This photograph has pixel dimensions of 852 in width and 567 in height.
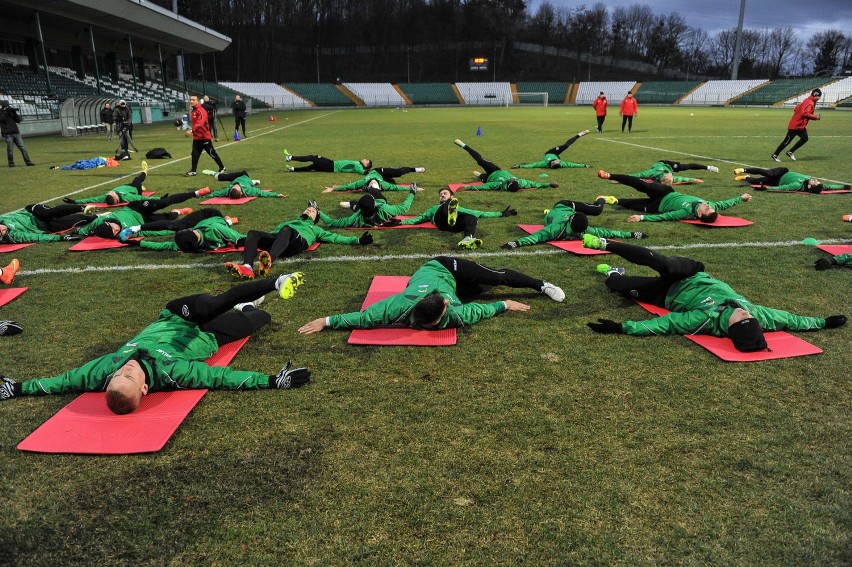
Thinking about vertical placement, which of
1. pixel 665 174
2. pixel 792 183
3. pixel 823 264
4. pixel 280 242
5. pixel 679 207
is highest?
pixel 665 174

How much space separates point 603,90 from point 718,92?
1634 centimetres

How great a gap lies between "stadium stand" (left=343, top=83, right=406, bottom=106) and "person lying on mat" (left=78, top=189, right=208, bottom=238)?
69633 mm

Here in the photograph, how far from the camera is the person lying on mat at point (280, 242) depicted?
6.98 m

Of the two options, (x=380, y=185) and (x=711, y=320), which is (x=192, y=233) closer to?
(x=380, y=185)

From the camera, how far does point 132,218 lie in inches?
366

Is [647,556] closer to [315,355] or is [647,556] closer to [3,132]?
[315,355]

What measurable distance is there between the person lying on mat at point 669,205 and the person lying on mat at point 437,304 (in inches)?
178

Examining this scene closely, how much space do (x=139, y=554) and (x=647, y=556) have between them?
110 inches

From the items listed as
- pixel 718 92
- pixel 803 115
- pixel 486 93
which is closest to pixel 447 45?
pixel 486 93

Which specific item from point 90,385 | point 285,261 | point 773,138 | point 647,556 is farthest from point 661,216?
point 773,138

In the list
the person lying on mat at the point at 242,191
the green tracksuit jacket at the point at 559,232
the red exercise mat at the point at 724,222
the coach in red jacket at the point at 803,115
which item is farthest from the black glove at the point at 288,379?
the coach in red jacket at the point at 803,115

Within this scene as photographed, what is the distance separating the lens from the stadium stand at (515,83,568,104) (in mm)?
78438

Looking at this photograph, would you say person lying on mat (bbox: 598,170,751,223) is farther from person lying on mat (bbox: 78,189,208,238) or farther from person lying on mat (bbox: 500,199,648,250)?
person lying on mat (bbox: 78,189,208,238)

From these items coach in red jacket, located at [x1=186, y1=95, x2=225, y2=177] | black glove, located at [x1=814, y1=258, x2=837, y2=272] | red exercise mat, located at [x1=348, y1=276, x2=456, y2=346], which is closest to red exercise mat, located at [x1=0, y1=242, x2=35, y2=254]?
red exercise mat, located at [x1=348, y1=276, x2=456, y2=346]
